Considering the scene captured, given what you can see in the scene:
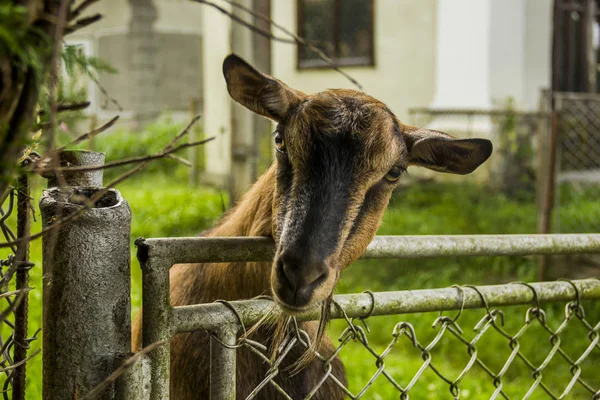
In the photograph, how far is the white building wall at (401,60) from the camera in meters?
11.2

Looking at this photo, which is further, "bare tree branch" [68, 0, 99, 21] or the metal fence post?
the metal fence post

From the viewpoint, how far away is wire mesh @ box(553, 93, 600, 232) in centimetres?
773

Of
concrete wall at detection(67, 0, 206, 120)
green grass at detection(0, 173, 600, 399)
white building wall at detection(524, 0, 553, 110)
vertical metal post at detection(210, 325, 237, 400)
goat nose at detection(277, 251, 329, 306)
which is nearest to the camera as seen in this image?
vertical metal post at detection(210, 325, 237, 400)

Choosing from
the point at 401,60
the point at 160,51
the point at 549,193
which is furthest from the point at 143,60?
the point at 549,193

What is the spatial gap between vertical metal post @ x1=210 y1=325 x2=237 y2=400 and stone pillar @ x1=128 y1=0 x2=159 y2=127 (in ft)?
69.0

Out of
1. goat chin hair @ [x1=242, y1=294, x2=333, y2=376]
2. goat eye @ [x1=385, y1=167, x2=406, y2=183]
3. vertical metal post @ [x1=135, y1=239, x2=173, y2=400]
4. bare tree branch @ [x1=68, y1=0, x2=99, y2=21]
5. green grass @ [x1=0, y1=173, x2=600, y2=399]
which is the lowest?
green grass @ [x1=0, y1=173, x2=600, y2=399]

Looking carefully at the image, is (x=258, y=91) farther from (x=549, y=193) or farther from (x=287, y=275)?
(x=549, y=193)

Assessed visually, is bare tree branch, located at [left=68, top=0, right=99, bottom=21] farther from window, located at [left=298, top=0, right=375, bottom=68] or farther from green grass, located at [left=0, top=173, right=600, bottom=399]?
window, located at [left=298, top=0, right=375, bottom=68]

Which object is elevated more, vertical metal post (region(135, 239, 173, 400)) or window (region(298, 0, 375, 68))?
window (region(298, 0, 375, 68))

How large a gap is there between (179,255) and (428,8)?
33.9ft

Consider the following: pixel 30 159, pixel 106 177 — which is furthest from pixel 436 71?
pixel 30 159

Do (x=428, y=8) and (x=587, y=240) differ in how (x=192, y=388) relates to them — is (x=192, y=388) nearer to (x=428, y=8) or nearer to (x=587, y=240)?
(x=587, y=240)

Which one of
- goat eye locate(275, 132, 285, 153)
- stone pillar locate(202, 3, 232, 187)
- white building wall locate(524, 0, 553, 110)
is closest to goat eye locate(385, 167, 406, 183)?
goat eye locate(275, 132, 285, 153)

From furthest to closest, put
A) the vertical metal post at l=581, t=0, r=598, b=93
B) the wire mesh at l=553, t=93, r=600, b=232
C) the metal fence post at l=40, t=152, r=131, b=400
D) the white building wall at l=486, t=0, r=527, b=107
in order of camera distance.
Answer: the vertical metal post at l=581, t=0, r=598, b=93 → the white building wall at l=486, t=0, r=527, b=107 → the wire mesh at l=553, t=93, r=600, b=232 → the metal fence post at l=40, t=152, r=131, b=400
